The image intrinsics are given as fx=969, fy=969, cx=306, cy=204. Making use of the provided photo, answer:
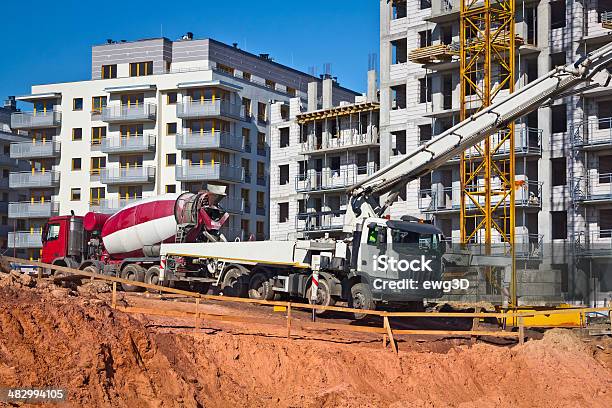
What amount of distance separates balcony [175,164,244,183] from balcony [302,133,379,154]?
8.89 metres

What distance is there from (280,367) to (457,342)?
685cm

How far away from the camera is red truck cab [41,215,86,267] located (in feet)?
152

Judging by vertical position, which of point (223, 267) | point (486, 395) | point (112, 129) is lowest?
point (486, 395)

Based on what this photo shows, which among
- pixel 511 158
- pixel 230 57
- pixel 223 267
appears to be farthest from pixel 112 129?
pixel 223 267

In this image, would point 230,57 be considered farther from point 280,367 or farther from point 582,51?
point 280,367

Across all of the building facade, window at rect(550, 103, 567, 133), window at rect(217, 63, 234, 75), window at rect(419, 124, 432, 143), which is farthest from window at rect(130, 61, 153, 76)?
window at rect(550, 103, 567, 133)

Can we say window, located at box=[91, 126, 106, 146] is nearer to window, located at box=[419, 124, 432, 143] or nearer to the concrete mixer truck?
window, located at box=[419, 124, 432, 143]

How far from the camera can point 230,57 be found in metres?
86.3

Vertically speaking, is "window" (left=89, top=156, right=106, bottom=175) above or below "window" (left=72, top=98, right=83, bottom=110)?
below

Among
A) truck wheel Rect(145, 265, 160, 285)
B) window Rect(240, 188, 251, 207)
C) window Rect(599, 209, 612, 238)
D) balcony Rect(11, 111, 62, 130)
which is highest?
balcony Rect(11, 111, 62, 130)

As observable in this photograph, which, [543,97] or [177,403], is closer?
[177,403]

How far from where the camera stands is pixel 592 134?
5378 centimetres

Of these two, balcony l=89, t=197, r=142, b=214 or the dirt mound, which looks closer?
the dirt mound

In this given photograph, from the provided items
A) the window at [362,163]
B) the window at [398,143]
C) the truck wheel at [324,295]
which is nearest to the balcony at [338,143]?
the window at [362,163]
